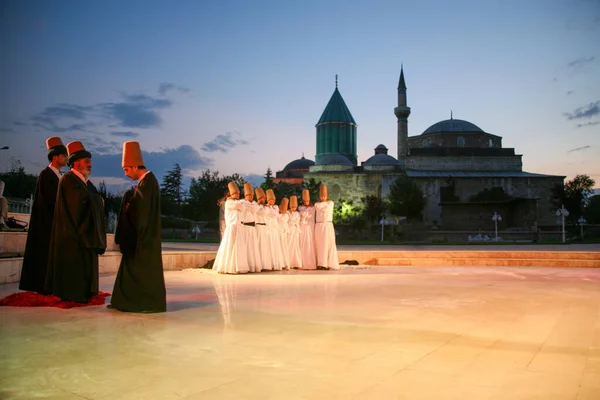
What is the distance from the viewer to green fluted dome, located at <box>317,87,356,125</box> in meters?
68.9

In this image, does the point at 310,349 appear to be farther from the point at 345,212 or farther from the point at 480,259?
the point at 345,212

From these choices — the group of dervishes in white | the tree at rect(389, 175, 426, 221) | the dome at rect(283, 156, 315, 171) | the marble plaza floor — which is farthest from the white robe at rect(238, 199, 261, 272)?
the dome at rect(283, 156, 315, 171)

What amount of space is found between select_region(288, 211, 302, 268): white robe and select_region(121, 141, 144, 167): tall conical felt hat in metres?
6.74

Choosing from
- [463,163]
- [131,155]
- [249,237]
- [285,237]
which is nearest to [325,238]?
[285,237]

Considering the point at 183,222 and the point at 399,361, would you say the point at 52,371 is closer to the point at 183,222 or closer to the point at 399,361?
the point at 399,361

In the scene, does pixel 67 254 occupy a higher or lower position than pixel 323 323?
higher

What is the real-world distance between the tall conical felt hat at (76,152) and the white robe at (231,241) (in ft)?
15.1

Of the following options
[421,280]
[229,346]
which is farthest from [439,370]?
[421,280]

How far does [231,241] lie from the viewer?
10.5m

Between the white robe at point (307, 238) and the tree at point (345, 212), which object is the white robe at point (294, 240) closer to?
the white robe at point (307, 238)

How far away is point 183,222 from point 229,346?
37287mm

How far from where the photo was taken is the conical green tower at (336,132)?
225ft

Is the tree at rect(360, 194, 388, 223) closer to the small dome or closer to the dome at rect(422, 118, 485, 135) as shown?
the dome at rect(422, 118, 485, 135)

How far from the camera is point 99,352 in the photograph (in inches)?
137
